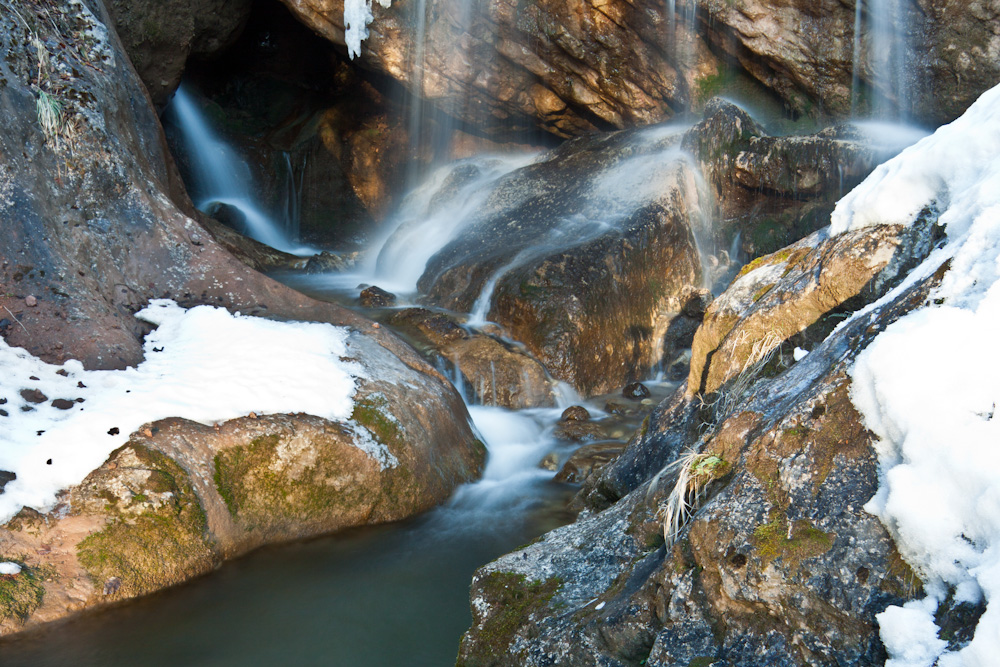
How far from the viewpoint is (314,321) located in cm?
674

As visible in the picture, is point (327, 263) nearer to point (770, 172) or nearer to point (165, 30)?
point (165, 30)

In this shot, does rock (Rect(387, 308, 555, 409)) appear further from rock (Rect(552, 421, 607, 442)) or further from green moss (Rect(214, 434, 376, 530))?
green moss (Rect(214, 434, 376, 530))

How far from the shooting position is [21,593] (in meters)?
4.04

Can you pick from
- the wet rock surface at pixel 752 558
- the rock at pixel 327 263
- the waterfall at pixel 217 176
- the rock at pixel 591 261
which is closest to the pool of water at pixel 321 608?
the wet rock surface at pixel 752 558

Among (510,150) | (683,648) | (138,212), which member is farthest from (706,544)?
(510,150)

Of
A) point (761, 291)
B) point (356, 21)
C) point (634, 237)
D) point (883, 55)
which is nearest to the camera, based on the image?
point (761, 291)

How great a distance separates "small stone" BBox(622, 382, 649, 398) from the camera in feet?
29.0

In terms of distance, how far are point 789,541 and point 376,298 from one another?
8778 millimetres

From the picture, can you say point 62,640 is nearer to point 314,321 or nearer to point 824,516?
point 314,321

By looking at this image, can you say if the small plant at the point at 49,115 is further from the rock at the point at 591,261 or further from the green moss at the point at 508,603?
the green moss at the point at 508,603

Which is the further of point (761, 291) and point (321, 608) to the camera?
point (321, 608)

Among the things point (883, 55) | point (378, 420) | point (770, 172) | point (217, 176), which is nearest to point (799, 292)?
point (378, 420)

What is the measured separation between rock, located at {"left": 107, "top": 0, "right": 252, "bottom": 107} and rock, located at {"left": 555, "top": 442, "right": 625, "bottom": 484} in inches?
388

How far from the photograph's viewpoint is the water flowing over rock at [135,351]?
441cm
